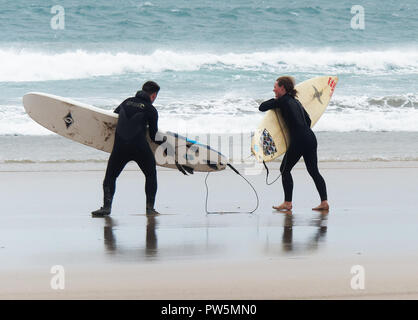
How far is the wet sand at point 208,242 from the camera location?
4.21 metres

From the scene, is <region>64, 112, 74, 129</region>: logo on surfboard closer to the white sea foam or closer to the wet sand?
the wet sand

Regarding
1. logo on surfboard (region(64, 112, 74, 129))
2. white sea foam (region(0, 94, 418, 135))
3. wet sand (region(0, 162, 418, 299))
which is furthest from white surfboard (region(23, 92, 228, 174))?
white sea foam (region(0, 94, 418, 135))

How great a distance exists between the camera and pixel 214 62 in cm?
2638

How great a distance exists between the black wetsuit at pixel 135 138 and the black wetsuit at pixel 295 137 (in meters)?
1.09

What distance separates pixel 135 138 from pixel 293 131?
1.51 m

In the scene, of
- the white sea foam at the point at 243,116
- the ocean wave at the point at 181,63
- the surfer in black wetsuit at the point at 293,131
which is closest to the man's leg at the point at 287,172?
the surfer in black wetsuit at the point at 293,131

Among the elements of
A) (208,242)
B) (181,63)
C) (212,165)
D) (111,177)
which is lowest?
(208,242)

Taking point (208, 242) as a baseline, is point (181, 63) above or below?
above

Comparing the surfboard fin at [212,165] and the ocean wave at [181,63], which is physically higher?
the ocean wave at [181,63]

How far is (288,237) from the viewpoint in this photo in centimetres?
563

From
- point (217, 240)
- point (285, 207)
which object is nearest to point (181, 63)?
point (285, 207)

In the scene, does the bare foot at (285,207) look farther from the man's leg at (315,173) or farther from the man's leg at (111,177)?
the man's leg at (111,177)

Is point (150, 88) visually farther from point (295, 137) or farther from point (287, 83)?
point (295, 137)
